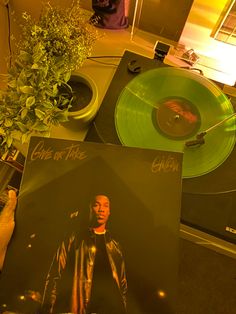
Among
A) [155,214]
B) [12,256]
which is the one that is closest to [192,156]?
[155,214]

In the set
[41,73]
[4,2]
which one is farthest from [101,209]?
[4,2]

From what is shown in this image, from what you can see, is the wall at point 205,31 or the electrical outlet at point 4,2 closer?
the wall at point 205,31

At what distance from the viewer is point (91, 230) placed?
1.86 ft

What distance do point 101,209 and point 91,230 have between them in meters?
0.04

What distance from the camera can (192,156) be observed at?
685 mm

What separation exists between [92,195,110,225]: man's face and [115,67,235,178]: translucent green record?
0.53ft

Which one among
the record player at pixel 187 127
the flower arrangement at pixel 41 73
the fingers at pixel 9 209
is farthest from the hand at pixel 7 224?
the record player at pixel 187 127

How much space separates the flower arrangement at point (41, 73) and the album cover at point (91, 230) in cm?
5

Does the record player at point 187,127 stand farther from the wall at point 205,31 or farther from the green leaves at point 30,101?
the green leaves at point 30,101

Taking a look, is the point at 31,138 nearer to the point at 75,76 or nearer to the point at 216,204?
the point at 75,76

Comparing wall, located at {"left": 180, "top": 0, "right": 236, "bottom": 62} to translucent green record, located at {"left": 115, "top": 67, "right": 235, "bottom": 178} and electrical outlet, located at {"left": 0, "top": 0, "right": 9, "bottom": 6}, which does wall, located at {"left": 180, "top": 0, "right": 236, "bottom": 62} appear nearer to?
translucent green record, located at {"left": 115, "top": 67, "right": 235, "bottom": 178}

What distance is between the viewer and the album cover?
53cm

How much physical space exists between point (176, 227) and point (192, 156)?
181 millimetres

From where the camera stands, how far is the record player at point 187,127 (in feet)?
2.16
